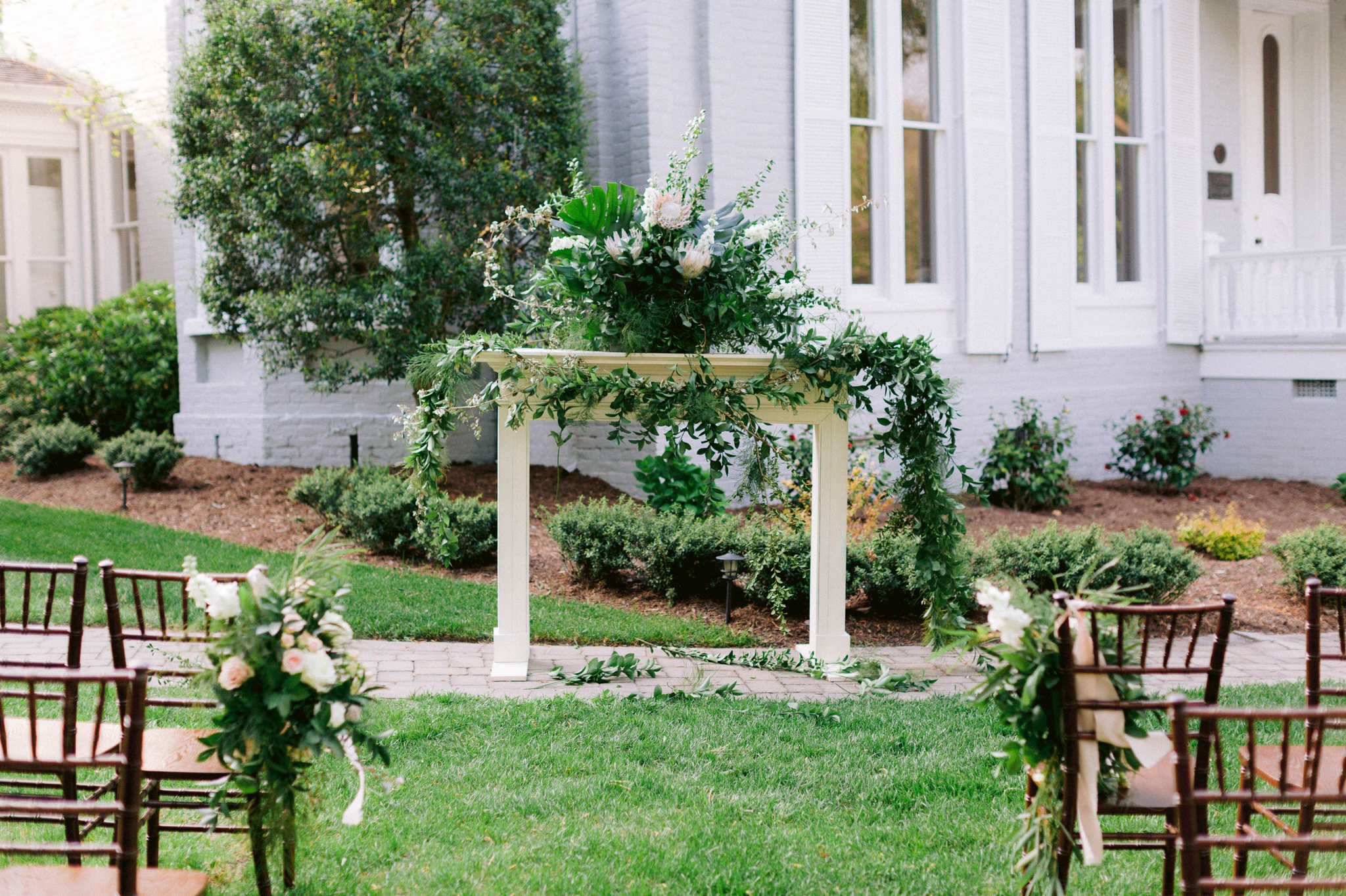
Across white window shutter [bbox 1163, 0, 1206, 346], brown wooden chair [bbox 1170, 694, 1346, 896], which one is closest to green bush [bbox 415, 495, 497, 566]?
brown wooden chair [bbox 1170, 694, 1346, 896]

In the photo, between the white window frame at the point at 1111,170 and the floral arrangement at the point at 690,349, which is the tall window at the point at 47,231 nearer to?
the floral arrangement at the point at 690,349

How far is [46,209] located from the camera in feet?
48.9

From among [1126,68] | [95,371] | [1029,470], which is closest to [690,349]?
[1029,470]

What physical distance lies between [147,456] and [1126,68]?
33.8 ft

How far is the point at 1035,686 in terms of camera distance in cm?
281

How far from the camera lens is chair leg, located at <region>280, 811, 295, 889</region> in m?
2.96

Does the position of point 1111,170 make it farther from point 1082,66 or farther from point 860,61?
point 860,61

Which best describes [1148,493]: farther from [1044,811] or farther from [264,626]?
[264,626]

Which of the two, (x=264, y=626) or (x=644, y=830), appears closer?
(x=264, y=626)

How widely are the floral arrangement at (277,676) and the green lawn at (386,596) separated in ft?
11.4

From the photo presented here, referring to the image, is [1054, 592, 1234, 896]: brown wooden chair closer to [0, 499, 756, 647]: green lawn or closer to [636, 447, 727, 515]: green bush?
[0, 499, 756, 647]: green lawn

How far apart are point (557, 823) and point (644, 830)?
0.95ft

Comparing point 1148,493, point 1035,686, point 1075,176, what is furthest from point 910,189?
point 1035,686

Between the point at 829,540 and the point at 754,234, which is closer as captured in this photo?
the point at 754,234
